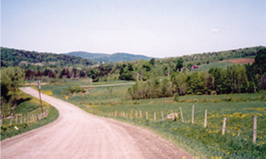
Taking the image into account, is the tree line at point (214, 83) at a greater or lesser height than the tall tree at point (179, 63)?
lesser

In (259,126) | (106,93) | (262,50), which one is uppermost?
(262,50)

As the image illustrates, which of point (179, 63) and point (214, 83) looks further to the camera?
point (179, 63)

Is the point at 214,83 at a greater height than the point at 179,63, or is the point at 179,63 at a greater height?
the point at 179,63

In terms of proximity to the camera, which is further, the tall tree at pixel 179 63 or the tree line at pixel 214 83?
the tall tree at pixel 179 63

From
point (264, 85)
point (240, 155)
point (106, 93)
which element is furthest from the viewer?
point (106, 93)

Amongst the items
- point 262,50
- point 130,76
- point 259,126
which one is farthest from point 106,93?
point 259,126

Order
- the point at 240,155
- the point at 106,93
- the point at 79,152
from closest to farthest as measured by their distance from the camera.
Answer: the point at 240,155
the point at 79,152
the point at 106,93

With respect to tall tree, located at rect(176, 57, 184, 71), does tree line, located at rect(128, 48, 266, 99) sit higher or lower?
lower

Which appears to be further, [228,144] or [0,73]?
[0,73]

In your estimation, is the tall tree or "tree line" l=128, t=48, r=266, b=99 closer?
"tree line" l=128, t=48, r=266, b=99

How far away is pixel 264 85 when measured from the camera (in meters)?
70.8

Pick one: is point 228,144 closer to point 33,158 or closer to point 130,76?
point 33,158

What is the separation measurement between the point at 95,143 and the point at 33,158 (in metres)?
3.41

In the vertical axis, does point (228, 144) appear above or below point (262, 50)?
below
